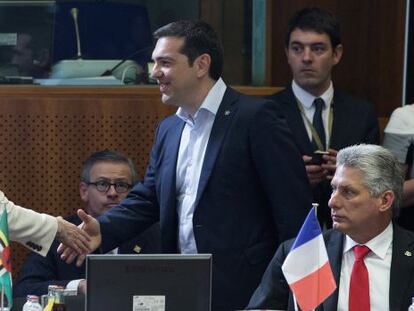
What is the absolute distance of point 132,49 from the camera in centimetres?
644

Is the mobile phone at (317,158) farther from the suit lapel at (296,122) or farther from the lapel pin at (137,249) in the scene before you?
the lapel pin at (137,249)

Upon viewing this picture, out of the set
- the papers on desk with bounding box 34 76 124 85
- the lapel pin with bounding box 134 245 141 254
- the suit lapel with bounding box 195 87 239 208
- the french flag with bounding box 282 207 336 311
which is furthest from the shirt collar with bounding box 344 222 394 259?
the papers on desk with bounding box 34 76 124 85

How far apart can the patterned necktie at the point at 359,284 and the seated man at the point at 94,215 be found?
52.2 inches

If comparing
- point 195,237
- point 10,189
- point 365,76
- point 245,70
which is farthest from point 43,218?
point 365,76

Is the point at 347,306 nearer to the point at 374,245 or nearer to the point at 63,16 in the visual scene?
the point at 374,245

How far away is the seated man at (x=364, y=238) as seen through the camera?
14.6 ft

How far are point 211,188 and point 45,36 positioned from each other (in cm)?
182

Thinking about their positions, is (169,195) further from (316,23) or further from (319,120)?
(316,23)

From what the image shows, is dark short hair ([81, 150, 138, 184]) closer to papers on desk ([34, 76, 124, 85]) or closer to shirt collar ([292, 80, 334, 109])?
papers on desk ([34, 76, 124, 85])

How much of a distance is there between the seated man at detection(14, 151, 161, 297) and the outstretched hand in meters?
0.18

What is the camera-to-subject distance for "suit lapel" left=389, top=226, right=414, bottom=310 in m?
4.40

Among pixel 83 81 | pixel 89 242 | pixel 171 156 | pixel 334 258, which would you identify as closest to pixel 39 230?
pixel 89 242

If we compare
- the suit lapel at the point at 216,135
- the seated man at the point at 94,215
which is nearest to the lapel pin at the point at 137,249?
the seated man at the point at 94,215

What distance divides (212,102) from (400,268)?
115 cm
